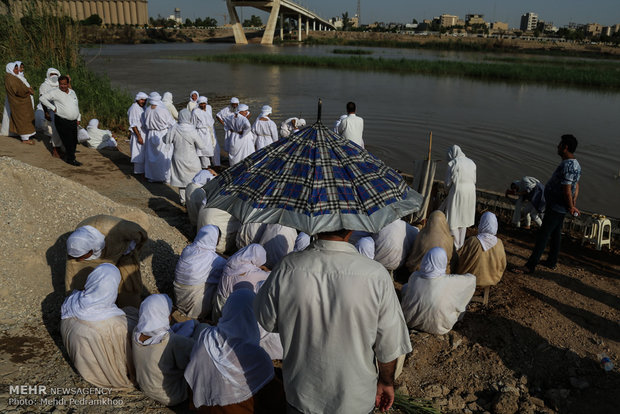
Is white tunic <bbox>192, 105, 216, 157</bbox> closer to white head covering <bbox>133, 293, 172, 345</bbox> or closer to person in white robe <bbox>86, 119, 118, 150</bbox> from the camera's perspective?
person in white robe <bbox>86, 119, 118, 150</bbox>

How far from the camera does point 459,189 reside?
518 centimetres

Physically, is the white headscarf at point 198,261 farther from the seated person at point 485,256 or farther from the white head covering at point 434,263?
the seated person at point 485,256

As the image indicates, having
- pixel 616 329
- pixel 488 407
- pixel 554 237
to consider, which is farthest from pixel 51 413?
pixel 554 237

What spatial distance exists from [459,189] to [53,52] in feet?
36.4

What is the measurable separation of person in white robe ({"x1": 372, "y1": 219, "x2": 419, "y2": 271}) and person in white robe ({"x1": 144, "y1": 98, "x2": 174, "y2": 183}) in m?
4.22

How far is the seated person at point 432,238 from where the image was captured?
4.61m

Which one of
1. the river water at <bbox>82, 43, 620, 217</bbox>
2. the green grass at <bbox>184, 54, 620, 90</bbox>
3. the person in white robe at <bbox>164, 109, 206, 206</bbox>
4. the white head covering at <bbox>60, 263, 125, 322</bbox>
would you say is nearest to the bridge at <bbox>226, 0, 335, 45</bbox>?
the green grass at <bbox>184, 54, 620, 90</bbox>

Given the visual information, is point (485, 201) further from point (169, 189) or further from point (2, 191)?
point (2, 191)

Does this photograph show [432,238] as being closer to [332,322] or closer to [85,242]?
[332,322]

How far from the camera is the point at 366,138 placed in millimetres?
13047

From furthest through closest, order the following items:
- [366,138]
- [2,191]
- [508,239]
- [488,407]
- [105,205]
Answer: [366,138] → [508,239] → [105,205] → [2,191] → [488,407]

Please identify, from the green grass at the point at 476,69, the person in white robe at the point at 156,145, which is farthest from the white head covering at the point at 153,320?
the green grass at the point at 476,69

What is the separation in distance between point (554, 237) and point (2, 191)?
5.75 m

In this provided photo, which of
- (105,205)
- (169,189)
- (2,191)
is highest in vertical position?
(2,191)
